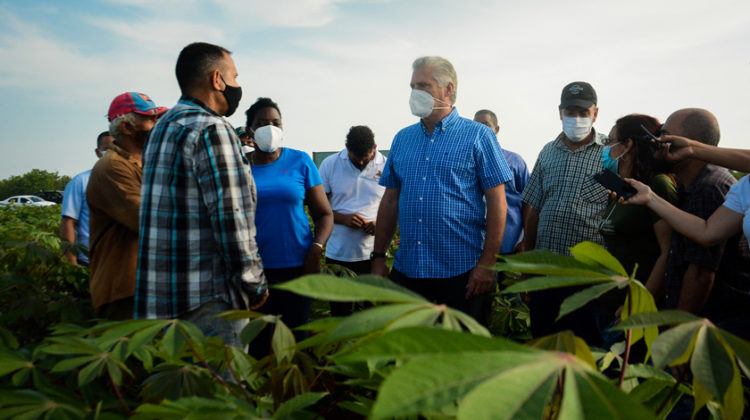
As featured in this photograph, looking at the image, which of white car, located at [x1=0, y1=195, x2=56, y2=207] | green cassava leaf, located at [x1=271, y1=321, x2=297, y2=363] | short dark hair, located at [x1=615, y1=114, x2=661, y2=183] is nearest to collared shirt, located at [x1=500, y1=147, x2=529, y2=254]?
short dark hair, located at [x1=615, y1=114, x2=661, y2=183]

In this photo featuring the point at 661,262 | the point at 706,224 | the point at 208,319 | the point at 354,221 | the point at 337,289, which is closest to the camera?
the point at 337,289

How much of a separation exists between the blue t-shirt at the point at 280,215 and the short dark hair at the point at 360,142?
1242 millimetres

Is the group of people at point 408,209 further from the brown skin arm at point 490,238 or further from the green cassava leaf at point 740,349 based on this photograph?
the green cassava leaf at point 740,349

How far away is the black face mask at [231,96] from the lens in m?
2.39

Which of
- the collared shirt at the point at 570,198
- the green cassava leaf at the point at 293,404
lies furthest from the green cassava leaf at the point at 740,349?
the collared shirt at the point at 570,198

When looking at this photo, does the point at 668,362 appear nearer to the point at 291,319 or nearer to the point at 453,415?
the point at 453,415

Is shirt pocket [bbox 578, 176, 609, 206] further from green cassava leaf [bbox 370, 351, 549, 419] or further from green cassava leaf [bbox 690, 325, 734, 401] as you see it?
green cassava leaf [bbox 370, 351, 549, 419]

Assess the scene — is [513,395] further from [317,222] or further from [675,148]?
[317,222]

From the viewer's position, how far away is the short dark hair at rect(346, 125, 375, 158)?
4500mm

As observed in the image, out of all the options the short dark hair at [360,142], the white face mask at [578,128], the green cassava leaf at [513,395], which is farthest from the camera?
the short dark hair at [360,142]

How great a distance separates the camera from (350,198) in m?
4.55

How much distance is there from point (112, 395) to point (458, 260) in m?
2.31

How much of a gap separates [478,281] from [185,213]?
5.74 feet

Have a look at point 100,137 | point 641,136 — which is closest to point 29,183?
point 100,137
